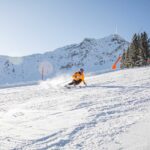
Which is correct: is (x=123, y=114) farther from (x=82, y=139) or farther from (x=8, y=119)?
(x=8, y=119)

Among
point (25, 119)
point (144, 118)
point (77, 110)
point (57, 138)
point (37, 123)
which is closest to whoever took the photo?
point (57, 138)

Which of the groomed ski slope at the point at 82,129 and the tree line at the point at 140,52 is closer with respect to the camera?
the groomed ski slope at the point at 82,129

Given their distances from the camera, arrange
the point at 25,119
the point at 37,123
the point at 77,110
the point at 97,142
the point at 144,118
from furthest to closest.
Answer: the point at 77,110 → the point at 25,119 → the point at 37,123 → the point at 144,118 → the point at 97,142

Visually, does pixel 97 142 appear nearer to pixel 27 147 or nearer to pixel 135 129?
pixel 135 129

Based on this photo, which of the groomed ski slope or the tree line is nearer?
the groomed ski slope

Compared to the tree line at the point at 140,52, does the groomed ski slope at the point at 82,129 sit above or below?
below

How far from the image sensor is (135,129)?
555 cm

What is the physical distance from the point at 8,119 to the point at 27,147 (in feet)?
10.2

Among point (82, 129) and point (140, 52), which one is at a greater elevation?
point (140, 52)

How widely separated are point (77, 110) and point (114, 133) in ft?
10.1

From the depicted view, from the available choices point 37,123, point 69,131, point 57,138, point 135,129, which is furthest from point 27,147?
point 135,129

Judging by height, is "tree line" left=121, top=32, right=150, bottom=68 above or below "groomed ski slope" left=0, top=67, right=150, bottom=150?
above

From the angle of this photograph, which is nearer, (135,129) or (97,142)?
(97,142)

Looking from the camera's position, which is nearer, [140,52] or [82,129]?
[82,129]
